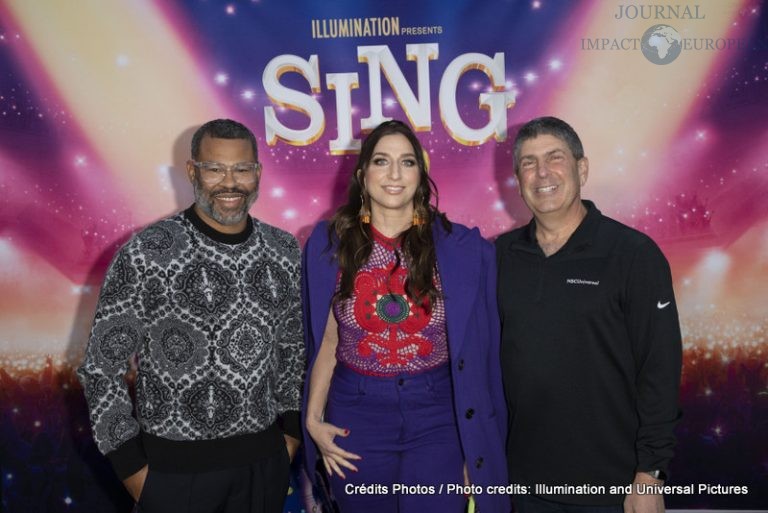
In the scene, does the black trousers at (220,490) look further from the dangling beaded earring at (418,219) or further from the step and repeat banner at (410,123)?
the step and repeat banner at (410,123)

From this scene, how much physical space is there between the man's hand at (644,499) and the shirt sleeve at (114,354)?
70.1 inches

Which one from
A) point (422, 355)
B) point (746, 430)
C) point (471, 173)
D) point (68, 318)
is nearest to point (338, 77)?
point (471, 173)

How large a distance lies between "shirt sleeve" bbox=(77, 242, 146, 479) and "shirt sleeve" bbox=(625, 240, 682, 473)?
5.91 feet

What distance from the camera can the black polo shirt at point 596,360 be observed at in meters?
2.32

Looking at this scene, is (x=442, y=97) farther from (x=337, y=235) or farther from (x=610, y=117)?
(x=337, y=235)

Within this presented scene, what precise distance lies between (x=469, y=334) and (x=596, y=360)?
1.56 ft

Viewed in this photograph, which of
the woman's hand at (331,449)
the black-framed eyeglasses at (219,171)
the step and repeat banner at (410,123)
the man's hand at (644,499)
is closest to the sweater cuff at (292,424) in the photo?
the woman's hand at (331,449)

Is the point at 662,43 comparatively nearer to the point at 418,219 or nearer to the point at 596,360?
the point at 418,219

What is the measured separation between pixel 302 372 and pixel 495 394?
2.67 ft

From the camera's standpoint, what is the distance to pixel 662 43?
142 inches

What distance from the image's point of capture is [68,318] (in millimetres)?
3830

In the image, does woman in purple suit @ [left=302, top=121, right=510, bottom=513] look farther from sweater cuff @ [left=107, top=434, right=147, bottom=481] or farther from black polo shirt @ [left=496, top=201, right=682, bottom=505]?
sweater cuff @ [left=107, top=434, right=147, bottom=481]

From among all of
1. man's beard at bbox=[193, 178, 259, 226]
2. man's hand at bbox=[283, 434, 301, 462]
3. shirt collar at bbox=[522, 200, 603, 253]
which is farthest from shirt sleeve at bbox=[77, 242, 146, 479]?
shirt collar at bbox=[522, 200, 603, 253]

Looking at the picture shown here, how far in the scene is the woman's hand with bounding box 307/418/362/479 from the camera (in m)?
2.40
